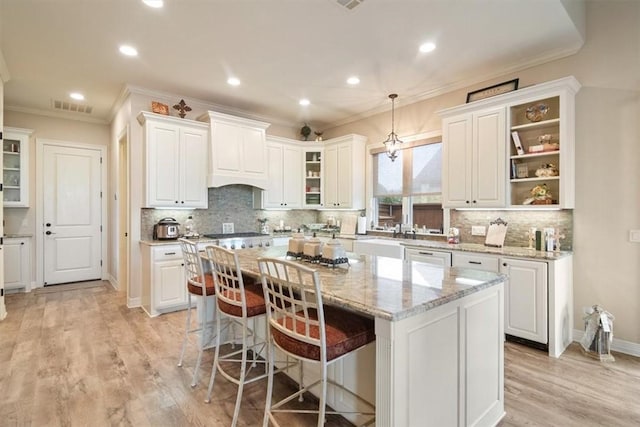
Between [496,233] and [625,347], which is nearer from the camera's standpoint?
[625,347]

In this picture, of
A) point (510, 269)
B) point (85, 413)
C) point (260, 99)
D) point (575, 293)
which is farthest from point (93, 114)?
point (575, 293)

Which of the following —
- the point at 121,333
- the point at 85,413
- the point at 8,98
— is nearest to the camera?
the point at 85,413

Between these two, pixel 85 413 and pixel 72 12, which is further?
pixel 72 12

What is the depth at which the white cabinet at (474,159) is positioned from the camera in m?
3.52

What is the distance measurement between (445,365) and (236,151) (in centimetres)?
405

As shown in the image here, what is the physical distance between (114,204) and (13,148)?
1578 millimetres

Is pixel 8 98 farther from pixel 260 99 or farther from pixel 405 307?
pixel 405 307

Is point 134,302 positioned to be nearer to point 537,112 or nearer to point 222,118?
point 222,118

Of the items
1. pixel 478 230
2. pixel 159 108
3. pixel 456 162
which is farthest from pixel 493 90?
pixel 159 108

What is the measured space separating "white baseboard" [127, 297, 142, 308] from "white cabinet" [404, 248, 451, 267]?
12.0 ft

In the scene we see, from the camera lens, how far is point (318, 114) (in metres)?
5.54

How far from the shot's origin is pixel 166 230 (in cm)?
423

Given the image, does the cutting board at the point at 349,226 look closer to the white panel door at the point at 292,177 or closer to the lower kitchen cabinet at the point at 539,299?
the white panel door at the point at 292,177

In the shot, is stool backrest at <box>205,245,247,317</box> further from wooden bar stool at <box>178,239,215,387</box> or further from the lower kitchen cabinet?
the lower kitchen cabinet
